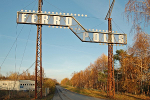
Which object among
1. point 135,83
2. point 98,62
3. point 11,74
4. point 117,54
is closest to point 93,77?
point 98,62

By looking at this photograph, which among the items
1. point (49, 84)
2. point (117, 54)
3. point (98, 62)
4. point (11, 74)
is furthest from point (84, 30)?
point (11, 74)

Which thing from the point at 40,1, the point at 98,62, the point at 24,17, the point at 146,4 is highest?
the point at 40,1

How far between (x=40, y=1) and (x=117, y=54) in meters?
38.9

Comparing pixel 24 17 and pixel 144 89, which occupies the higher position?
pixel 24 17

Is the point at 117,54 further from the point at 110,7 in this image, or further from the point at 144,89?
the point at 110,7

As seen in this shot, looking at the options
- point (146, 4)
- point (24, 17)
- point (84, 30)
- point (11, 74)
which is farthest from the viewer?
point (11, 74)

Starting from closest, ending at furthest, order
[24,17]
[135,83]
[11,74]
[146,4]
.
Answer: [146,4] → [24,17] → [135,83] → [11,74]

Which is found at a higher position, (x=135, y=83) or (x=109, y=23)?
(x=109, y=23)

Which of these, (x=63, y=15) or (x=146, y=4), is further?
(x=63, y=15)

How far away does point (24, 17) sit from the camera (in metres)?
17.7

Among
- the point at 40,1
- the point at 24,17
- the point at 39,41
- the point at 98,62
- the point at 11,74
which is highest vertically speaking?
the point at 40,1

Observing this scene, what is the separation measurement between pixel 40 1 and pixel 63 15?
3468 millimetres

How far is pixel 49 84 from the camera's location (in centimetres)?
3872

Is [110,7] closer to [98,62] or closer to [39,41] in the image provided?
[39,41]
